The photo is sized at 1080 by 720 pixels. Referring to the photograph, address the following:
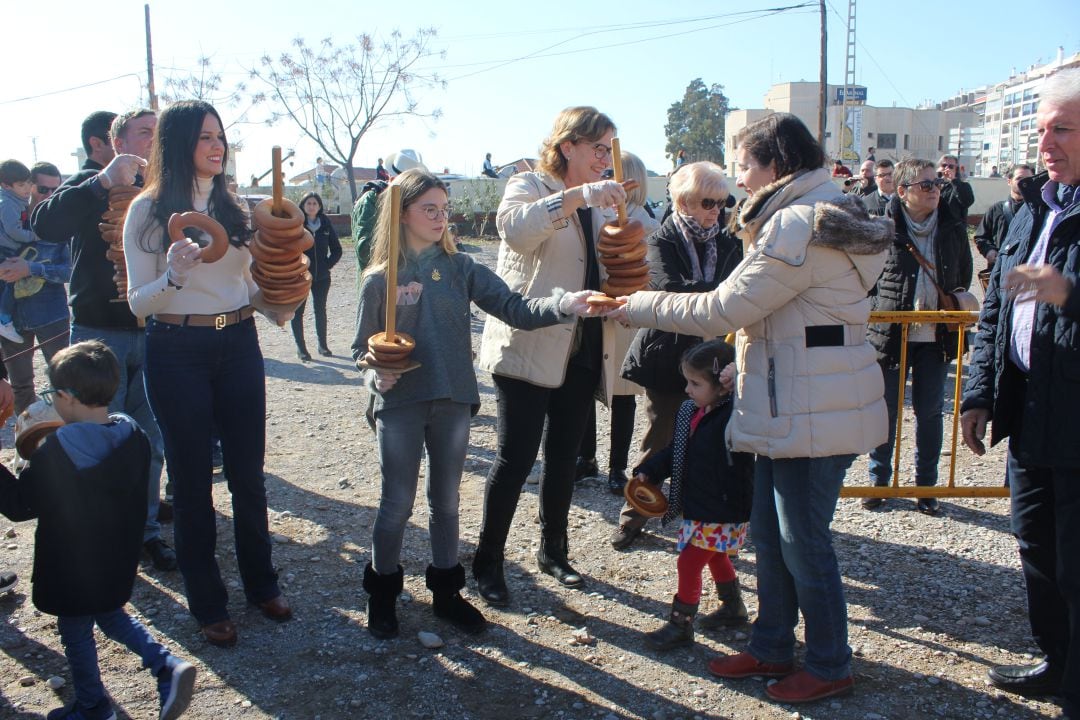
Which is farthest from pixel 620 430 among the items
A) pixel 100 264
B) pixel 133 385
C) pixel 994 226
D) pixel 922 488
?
pixel 994 226

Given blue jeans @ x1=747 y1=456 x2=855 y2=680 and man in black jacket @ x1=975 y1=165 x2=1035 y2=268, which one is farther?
man in black jacket @ x1=975 y1=165 x2=1035 y2=268

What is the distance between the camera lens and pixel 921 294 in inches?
215

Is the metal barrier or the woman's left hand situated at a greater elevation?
the woman's left hand

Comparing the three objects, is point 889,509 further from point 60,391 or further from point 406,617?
point 60,391

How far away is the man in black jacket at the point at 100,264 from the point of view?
4.19 m

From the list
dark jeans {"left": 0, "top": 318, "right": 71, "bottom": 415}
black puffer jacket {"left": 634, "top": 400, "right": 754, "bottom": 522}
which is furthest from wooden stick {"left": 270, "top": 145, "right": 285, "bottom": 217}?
dark jeans {"left": 0, "top": 318, "right": 71, "bottom": 415}

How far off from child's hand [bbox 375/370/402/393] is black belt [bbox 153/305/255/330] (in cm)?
72

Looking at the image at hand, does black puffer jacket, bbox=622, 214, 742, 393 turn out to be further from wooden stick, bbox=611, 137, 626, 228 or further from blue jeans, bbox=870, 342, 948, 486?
blue jeans, bbox=870, 342, 948, 486

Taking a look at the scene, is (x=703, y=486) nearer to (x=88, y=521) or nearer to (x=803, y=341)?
(x=803, y=341)

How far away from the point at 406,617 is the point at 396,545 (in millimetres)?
441

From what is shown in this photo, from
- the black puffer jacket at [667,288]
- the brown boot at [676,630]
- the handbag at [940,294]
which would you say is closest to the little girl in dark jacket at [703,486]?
the brown boot at [676,630]

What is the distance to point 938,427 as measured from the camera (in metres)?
5.24

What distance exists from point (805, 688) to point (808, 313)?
138 centimetres

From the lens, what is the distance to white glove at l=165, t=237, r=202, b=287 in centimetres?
317
